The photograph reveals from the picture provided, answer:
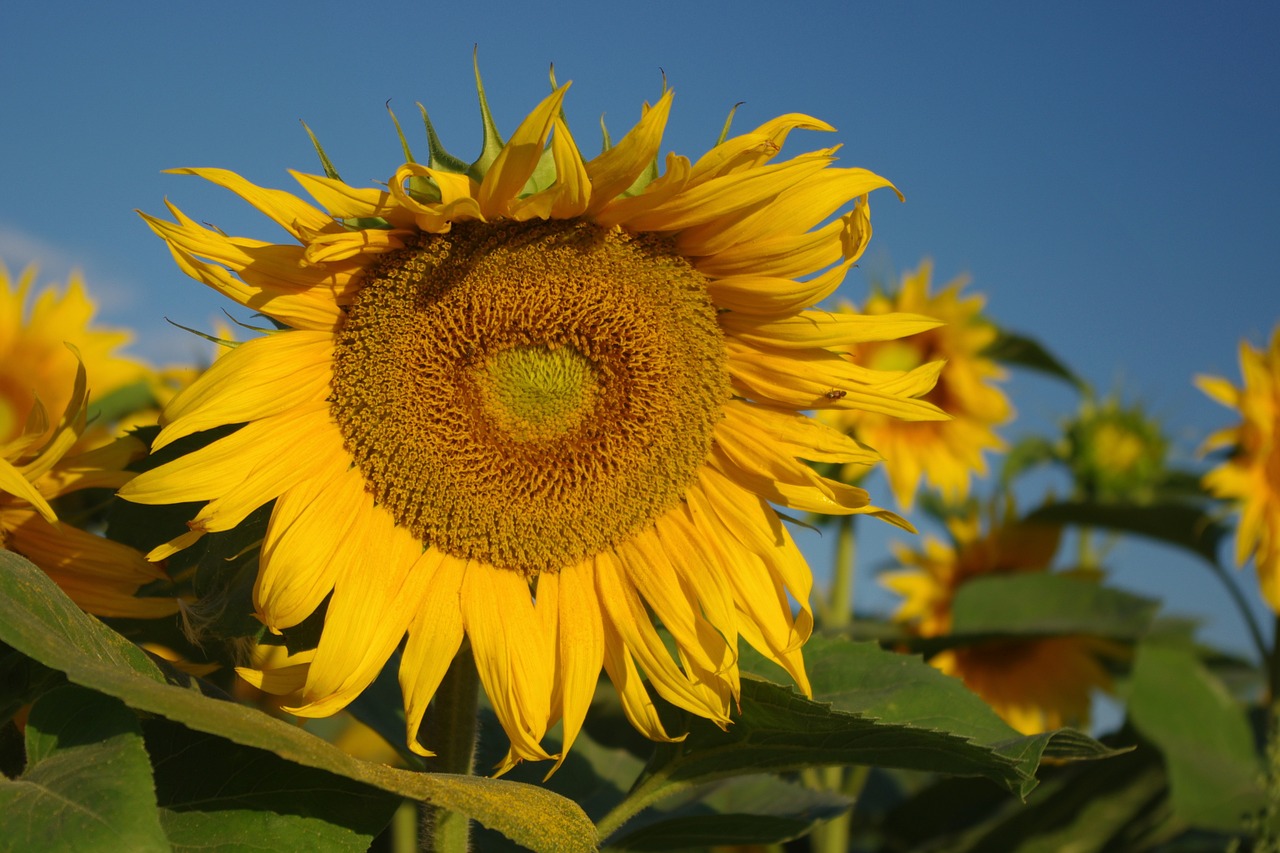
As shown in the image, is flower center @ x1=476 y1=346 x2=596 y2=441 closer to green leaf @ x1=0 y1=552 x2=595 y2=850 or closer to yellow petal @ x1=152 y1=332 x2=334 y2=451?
yellow petal @ x1=152 y1=332 x2=334 y2=451

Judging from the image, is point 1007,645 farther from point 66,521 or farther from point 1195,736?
point 66,521

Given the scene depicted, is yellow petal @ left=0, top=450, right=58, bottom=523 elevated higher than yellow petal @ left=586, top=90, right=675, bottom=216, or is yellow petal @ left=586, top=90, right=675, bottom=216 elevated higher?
yellow petal @ left=586, top=90, right=675, bottom=216

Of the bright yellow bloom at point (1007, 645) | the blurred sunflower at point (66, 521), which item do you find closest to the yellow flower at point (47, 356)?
the blurred sunflower at point (66, 521)

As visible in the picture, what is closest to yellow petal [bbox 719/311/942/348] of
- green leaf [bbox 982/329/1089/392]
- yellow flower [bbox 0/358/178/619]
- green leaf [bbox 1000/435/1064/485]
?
yellow flower [bbox 0/358/178/619]

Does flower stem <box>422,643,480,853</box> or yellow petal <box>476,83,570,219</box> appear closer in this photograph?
yellow petal <box>476,83,570,219</box>

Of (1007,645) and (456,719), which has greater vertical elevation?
(1007,645)

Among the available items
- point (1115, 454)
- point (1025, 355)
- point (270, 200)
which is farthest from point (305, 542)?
point (1115, 454)
